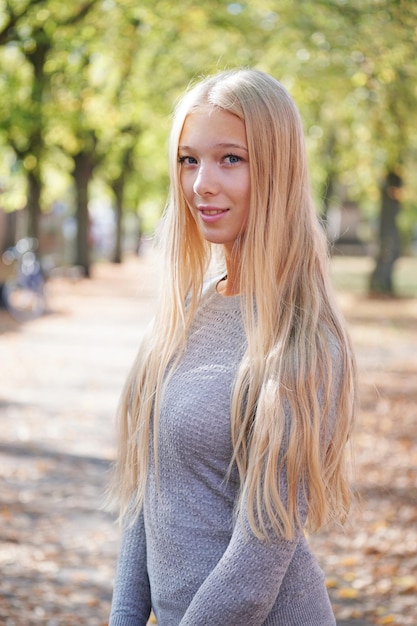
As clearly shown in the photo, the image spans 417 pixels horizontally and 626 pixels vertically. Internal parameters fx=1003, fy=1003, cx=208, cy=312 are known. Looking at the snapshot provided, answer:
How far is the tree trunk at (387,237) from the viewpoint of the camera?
25859 millimetres

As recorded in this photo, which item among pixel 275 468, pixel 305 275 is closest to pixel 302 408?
pixel 275 468

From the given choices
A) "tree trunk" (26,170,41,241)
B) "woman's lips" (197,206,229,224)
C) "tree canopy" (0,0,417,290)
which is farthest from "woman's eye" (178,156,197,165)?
"tree trunk" (26,170,41,241)

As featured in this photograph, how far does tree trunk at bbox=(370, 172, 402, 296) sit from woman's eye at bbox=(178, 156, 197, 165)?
78.3 ft

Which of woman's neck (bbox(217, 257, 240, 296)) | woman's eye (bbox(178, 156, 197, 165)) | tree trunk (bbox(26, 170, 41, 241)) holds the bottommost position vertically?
tree trunk (bbox(26, 170, 41, 241))

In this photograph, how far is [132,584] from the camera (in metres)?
2.33

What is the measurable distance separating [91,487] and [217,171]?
6.00 meters

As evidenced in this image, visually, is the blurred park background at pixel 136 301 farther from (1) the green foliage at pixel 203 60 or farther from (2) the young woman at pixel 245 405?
(2) the young woman at pixel 245 405

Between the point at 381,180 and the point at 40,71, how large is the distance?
988 cm

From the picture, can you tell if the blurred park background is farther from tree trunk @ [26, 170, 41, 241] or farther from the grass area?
the grass area

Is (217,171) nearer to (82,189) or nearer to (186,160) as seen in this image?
(186,160)

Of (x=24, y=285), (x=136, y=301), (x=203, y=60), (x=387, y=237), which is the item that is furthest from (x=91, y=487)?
(x=387, y=237)

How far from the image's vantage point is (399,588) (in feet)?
18.9

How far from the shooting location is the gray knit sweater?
2006mm

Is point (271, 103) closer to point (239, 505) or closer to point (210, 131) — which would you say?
point (210, 131)
